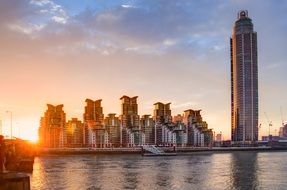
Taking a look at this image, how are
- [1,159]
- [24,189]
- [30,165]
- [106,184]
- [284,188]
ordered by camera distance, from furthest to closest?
[30,165]
[106,184]
[284,188]
[1,159]
[24,189]

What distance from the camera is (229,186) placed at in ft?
271

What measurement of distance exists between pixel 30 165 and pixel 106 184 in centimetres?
4146

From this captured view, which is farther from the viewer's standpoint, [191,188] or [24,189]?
[191,188]

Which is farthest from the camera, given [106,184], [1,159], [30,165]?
[30,165]

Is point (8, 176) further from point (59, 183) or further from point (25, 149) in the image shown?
point (25, 149)

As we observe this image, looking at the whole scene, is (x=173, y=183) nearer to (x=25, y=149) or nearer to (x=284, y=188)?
(x=284, y=188)

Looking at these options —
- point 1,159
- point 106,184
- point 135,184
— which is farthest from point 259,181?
point 1,159

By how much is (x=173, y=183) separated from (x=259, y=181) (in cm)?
1817

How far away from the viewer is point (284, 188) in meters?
79.5

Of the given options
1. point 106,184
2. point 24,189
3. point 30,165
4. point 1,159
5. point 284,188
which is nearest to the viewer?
point 24,189

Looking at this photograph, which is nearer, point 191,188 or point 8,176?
point 8,176

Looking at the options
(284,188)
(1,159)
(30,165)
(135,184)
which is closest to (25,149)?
(30,165)

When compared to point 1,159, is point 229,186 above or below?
below

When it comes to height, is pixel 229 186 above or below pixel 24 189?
below
